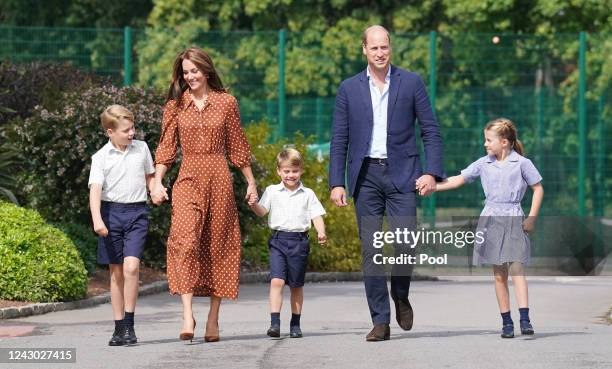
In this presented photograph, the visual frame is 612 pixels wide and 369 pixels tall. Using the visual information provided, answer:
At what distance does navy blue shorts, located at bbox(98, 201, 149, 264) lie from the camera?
11.2m

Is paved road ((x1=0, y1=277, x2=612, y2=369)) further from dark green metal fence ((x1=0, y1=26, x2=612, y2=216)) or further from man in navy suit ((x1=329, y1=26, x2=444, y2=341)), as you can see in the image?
dark green metal fence ((x1=0, y1=26, x2=612, y2=216))

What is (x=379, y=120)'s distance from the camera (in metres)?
11.3

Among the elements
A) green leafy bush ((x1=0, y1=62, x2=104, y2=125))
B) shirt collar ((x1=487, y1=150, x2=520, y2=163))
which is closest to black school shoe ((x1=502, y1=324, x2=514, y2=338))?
shirt collar ((x1=487, y1=150, x2=520, y2=163))

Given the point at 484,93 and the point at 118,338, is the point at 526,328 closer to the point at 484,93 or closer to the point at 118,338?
the point at 118,338

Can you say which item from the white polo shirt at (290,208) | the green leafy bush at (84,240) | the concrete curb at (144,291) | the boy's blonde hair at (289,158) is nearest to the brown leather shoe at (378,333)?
the white polo shirt at (290,208)

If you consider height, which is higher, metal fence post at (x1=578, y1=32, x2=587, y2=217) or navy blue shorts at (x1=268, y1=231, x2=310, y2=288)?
metal fence post at (x1=578, y1=32, x2=587, y2=217)

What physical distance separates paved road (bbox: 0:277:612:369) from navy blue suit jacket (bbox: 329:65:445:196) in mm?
1142

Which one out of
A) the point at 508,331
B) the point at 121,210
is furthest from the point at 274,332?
the point at 508,331

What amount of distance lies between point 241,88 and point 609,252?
18.2ft

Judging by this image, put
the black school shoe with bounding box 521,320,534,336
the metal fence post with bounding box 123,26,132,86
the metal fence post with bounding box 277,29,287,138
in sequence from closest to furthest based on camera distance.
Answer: the black school shoe with bounding box 521,320,534,336
the metal fence post with bounding box 123,26,132,86
the metal fence post with bounding box 277,29,287,138

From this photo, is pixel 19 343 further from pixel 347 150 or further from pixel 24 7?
pixel 24 7

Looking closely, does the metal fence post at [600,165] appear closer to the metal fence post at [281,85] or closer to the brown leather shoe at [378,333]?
the metal fence post at [281,85]

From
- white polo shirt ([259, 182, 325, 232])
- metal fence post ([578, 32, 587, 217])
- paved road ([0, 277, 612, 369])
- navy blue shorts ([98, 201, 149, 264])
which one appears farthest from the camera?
metal fence post ([578, 32, 587, 217])

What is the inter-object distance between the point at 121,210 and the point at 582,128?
13.3m
